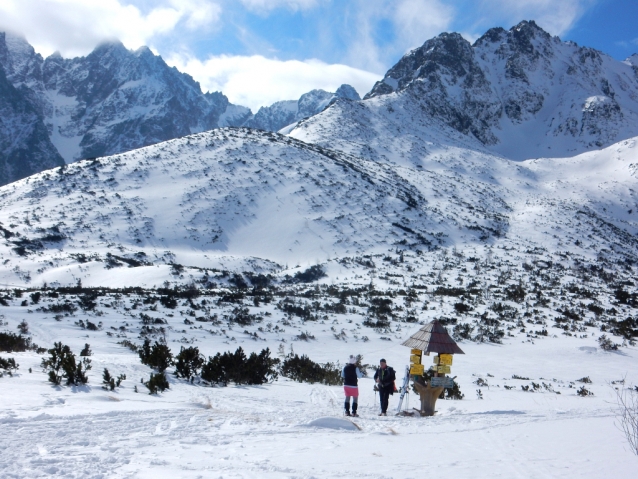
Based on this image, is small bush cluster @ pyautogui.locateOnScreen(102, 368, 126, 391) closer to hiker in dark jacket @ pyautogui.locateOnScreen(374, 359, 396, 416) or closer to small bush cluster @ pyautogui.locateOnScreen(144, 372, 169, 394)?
small bush cluster @ pyautogui.locateOnScreen(144, 372, 169, 394)

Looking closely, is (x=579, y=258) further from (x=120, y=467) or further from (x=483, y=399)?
(x=120, y=467)

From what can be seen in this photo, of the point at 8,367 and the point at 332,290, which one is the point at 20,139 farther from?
the point at 8,367

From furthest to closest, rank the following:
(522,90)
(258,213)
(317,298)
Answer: (522,90) < (258,213) < (317,298)

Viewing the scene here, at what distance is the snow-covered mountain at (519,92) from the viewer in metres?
114

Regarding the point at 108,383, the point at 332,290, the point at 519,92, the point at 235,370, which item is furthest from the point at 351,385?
the point at 519,92

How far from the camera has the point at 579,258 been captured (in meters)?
51.3

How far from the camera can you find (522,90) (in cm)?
12975

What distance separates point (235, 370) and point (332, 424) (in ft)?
18.3

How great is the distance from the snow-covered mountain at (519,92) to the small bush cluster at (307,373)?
284 ft

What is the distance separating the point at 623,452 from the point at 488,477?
2.23 metres

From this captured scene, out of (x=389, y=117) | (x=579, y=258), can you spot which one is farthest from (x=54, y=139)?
(x=579, y=258)

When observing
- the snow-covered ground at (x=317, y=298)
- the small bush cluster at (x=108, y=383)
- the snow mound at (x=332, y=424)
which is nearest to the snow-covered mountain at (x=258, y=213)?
the snow-covered ground at (x=317, y=298)

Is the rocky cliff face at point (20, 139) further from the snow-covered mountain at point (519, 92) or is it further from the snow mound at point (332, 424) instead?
the snow mound at point (332, 424)

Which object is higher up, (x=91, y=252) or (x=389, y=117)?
(x=389, y=117)
